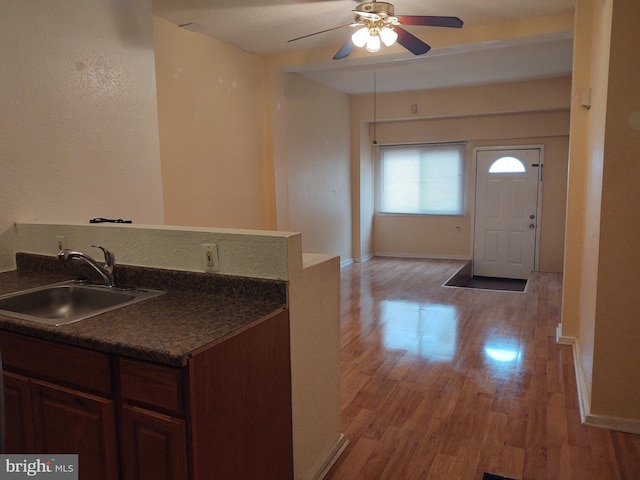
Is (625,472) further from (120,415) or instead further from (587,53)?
(587,53)

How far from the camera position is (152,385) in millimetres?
1363

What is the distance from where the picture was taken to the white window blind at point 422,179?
25.0ft

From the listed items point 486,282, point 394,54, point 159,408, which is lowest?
point 486,282

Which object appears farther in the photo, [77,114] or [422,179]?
[422,179]

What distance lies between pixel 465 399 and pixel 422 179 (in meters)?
5.53

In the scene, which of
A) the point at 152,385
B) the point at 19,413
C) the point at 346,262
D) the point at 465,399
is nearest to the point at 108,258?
the point at 19,413

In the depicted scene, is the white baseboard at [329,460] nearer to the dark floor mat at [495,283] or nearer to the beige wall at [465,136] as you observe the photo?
the dark floor mat at [495,283]

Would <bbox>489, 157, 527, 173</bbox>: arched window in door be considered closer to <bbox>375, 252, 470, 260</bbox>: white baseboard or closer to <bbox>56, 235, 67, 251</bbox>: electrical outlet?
<bbox>375, 252, 470, 260</bbox>: white baseboard

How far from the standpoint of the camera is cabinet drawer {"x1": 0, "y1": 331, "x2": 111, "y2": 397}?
1471mm

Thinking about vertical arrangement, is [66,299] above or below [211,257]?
Answer: below

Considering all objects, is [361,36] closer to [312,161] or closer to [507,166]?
[312,161]

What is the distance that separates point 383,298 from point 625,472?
3.32 meters

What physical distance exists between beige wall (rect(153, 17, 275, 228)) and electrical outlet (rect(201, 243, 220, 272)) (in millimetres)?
2253

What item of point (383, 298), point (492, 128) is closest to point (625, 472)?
point (383, 298)
